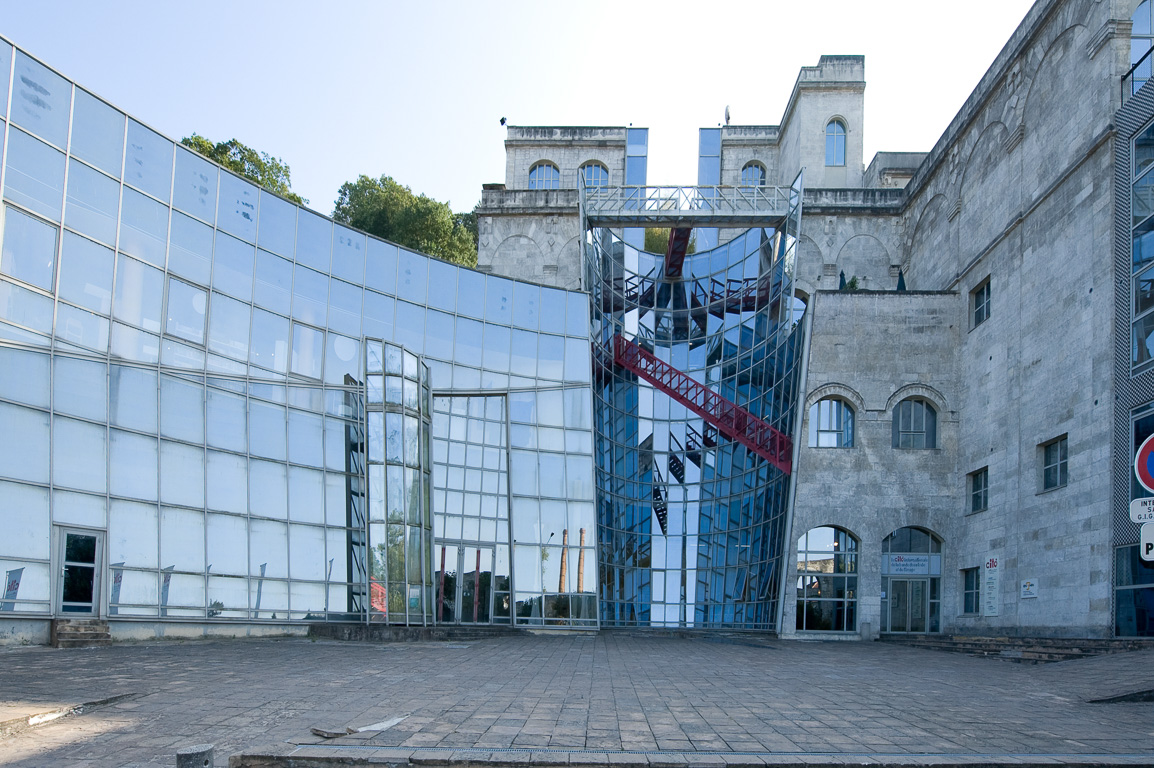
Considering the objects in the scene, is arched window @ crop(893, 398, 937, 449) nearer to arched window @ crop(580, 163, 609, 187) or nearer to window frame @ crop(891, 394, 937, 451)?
window frame @ crop(891, 394, 937, 451)

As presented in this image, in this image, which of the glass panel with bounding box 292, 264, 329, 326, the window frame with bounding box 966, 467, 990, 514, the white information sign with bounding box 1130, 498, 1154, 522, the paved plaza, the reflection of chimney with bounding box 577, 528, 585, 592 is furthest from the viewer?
the reflection of chimney with bounding box 577, 528, 585, 592

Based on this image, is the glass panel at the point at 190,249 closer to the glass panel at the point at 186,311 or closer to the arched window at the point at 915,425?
the glass panel at the point at 186,311

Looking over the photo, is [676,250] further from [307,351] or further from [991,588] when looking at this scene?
[991,588]

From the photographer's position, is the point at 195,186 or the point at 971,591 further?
the point at 971,591

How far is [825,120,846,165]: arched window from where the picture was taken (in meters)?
42.8

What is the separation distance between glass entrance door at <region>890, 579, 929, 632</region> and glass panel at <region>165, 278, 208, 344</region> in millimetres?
22042

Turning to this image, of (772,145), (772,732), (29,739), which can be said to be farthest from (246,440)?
(772,145)

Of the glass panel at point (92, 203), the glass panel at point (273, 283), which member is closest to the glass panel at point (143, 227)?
the glass panel at point (92, 203)

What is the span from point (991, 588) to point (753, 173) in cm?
2709

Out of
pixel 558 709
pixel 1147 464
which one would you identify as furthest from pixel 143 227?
pixel 1147 464

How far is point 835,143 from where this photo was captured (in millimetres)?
42844

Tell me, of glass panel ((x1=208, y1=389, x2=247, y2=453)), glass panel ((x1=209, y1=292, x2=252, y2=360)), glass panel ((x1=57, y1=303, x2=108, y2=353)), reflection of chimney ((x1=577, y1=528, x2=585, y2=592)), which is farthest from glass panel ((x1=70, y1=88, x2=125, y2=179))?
reflection of chimney ((x1=577, y1=528, x2=585, y2=592))

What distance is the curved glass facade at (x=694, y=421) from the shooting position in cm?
3278

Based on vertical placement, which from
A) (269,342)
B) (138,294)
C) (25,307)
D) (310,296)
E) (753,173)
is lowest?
(25,307)
